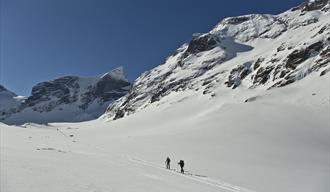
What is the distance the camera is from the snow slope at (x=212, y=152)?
890 inches

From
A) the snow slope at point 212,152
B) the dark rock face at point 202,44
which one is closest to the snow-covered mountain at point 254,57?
the dark rock face at point 202,44

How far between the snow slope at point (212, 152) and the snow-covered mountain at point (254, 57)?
7.02 meters

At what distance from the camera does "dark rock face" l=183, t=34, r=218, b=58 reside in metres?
181

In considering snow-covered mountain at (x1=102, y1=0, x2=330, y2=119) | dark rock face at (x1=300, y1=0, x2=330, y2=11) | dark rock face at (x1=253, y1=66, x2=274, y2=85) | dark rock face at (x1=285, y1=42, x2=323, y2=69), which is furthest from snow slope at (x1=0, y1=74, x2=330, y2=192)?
dark rock face at (x1=300, y1=0, x2=330, y2=11)

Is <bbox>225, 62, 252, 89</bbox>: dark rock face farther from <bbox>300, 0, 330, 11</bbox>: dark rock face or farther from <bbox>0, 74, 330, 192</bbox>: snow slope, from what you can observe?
<bbox>300, 0, 330, 11</bbox>: dark rock face

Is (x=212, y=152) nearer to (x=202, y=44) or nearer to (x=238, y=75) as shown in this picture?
(x=238, y=75)

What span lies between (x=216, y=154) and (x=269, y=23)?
466 feet

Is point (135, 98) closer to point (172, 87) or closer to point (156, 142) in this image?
point (172, 87)

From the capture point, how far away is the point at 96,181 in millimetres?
21016

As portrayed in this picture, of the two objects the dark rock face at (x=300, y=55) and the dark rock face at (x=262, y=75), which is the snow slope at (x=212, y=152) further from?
the dark rock face at (x=300, y=55)

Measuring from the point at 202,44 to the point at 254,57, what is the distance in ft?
162

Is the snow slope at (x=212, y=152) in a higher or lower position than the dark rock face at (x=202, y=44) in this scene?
lower

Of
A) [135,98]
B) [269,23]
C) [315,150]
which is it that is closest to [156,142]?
[315,150]

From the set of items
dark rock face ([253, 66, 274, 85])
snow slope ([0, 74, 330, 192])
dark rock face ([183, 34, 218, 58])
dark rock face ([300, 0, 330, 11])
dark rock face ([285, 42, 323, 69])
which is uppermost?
dark rock face ([300, 0, 330, 11])
